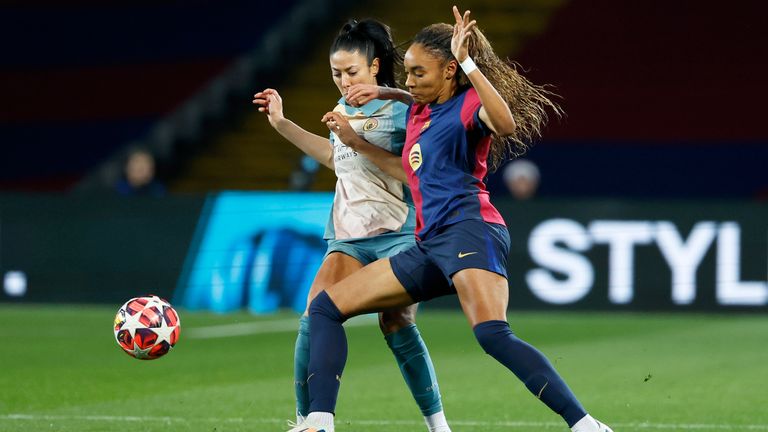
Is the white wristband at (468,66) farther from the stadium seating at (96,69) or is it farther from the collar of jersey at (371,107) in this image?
the stadium seating at (96,69)

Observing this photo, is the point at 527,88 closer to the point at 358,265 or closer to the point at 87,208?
the point at 358,265

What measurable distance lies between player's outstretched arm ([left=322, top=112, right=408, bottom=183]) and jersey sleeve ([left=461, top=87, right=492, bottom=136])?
0.66 meters

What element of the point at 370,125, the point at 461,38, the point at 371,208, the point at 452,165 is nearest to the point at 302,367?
the point at 371,208

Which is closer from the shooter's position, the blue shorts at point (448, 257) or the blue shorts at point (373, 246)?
the blue shorts at point (448, 257)

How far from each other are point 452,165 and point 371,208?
793 mm

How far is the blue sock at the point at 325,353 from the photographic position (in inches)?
224

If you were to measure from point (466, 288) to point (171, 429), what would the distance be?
82.9 inches

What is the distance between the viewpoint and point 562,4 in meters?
22.0

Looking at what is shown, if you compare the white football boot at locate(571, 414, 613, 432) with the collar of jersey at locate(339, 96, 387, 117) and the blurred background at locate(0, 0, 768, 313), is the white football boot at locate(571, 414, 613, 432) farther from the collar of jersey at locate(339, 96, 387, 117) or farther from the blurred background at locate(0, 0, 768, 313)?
the blurred background at locate(0, 0, 768, 313)

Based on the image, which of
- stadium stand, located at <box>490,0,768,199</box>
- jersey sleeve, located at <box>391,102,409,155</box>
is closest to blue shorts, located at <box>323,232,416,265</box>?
jersey sleeve, located at <box>391,102,409,155</box>

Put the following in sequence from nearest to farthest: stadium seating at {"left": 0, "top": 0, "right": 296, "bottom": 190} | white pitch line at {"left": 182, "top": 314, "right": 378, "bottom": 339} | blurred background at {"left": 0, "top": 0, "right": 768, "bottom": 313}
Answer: white pitch line at {"left": 182, "top": 314, "right": 378, "bottom": 339} → blurred background at {"left": 0, "top": 0, "right": 768, "bottom": 313} → stadium seating at {"left": 0, "top": 0, "right": 296, "bottom": 190}

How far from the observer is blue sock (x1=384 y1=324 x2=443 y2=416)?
6184 mm

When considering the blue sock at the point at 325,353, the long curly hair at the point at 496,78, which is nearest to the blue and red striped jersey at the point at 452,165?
the long curly hair at the point at 496,78

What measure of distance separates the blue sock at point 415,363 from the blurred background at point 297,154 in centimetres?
802
